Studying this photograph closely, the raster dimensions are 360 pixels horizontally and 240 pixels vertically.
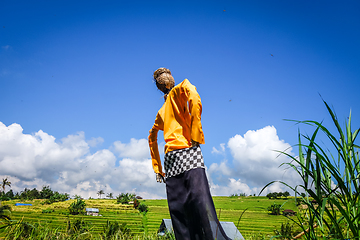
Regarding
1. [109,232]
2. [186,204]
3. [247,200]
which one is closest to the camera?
[186,204]

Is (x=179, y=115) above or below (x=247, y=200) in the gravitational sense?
above

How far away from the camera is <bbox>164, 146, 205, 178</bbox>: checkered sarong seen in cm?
247

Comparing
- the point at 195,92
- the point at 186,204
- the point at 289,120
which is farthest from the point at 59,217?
the point at 289,120

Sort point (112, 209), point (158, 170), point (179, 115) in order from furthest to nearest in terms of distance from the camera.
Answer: point (112, 209), point (158, 170), point (179, 115)

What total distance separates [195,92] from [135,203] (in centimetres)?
341

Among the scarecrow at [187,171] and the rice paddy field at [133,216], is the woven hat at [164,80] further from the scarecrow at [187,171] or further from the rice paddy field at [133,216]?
the rice paddy field at [133,216]

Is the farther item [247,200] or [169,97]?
[247,200]

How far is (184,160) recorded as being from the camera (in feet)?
8.24

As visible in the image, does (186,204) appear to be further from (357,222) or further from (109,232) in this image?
(109,232)

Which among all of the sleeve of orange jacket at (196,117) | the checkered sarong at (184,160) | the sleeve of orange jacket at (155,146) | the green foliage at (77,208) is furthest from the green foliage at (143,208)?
the sleeve of orange jacket at (196,117)

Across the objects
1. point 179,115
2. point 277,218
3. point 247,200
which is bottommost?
point 277,218

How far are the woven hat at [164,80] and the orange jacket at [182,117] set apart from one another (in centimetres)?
27

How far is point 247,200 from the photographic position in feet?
18.6

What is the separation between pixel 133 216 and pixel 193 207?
8.35 ft
